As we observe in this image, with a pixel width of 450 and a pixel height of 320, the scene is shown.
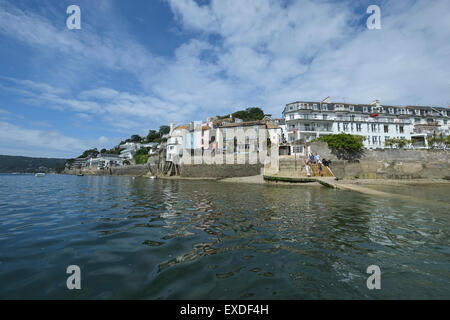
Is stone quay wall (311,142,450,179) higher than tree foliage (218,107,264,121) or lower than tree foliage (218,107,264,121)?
lower

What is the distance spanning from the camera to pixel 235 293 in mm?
2834

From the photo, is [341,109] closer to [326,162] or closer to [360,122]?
[360,122]

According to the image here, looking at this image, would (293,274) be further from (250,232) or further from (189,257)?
(250,232)

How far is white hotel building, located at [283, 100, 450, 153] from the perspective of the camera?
43875 mm

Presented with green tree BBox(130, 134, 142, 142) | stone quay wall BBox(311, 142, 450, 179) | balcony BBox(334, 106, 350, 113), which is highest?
green tree BBox(130, 134, 142, 142)

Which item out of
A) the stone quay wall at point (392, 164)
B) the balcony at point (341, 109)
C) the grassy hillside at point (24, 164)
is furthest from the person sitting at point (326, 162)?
the grassy hillside at point (24, 164)

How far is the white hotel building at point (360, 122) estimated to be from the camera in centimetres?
4388

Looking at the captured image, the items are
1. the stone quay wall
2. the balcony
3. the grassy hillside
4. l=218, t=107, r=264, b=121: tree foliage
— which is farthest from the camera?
the grassy hillside

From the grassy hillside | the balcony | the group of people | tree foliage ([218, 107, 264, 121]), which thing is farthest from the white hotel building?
the grassy hillside

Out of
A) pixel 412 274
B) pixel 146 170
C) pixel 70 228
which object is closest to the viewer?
pixel 412 274

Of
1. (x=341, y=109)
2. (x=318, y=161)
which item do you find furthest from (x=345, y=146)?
(x=341, y=109)

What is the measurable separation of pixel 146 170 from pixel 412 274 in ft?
216

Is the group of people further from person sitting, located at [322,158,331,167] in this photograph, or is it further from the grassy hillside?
the grassy hillside
